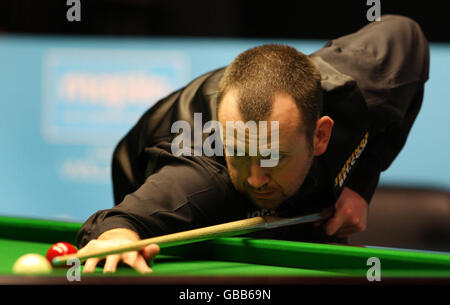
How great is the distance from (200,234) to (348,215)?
0.94 meters

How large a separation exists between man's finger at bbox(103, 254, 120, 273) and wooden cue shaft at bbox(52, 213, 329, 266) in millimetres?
25

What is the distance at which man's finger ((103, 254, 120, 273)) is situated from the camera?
166cm

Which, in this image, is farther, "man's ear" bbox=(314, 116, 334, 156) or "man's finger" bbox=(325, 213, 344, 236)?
"man's finger" bbox=(325, 213, 344, 236)

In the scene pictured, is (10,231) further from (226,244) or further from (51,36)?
(51,36)

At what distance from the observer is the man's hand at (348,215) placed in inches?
102

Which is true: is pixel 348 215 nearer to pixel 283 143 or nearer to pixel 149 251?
pixel 283 143

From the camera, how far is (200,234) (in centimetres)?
191

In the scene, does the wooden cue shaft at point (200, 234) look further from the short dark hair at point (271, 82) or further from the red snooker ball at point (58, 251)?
the short dark hair at point (271, 82)

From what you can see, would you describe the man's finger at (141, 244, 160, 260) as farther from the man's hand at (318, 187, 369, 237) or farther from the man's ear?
the man's hand at (318, 187, 369, 237)

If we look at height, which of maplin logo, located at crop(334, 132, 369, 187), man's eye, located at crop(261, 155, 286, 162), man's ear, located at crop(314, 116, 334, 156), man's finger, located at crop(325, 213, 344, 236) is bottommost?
man's finger, located at crop(325, 213, 344, 236)

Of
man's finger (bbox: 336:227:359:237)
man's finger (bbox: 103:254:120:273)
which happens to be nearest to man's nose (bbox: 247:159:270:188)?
man's finger (bbox: 103:254:120:273)

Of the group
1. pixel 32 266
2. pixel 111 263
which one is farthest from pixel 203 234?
pixel 32 266

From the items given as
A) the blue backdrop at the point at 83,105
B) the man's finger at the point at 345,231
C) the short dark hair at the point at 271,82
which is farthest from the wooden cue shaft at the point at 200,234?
the blue backdrop at the point at 83,105
